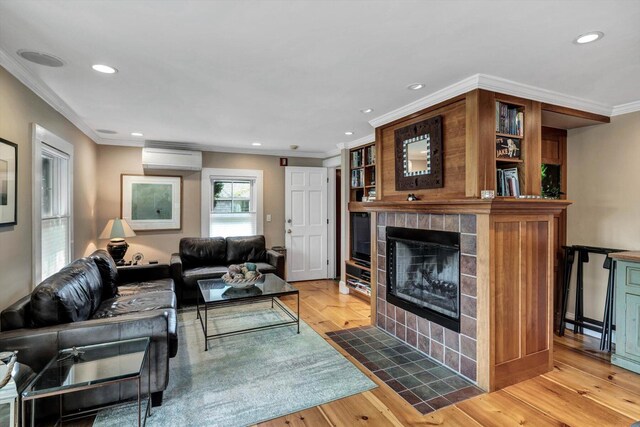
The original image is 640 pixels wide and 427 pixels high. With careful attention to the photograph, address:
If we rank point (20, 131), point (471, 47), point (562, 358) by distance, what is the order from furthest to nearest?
point (562, 358) < point (20, 131) < point (471, 47)

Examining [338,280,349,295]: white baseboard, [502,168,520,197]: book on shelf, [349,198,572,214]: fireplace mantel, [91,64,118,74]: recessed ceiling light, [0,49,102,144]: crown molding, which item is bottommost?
[338,280,349,295]: white baseboard

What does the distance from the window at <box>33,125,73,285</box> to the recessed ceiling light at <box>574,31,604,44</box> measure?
147 inches

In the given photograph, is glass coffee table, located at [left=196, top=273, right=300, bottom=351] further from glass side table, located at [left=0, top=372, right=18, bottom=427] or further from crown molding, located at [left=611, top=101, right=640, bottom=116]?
crown molding, located at [left=611, top=101, right=640, bottom=116]

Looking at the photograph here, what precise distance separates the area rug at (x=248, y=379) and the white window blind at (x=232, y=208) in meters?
2.07

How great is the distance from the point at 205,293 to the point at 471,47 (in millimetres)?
3063

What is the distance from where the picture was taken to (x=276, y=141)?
485cm

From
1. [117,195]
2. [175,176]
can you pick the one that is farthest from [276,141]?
[117,195]

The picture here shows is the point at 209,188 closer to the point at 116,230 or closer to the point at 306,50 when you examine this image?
the point at 116,230

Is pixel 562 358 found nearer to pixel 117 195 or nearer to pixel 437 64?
pixel 437 64

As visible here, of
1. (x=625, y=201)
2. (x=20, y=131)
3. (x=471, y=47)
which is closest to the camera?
(x=471, y=47)

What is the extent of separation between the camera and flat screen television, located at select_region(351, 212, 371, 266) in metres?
4.68

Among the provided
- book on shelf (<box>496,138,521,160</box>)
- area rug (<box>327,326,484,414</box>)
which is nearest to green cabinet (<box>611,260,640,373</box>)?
book on shelf (<box>496,138,521,160</box>)

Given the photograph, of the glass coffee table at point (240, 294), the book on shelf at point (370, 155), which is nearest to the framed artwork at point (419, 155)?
the book on shelf at point (370, 155)

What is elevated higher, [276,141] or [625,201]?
[276,141]
